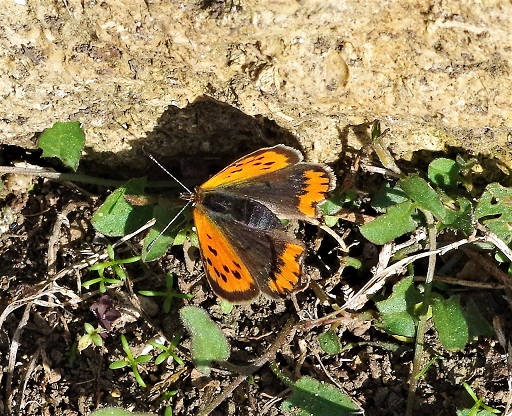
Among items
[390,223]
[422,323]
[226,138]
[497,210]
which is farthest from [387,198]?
[226,138]

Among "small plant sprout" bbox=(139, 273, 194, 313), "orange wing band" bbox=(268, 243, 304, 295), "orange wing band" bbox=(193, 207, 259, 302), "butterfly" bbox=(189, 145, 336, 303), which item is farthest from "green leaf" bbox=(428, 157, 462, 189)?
"small plant sprout" bbox=(139, 273, 194, 313)

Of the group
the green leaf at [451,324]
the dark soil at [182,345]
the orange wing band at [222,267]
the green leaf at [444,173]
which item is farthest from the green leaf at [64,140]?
the green leaf at [451,324]

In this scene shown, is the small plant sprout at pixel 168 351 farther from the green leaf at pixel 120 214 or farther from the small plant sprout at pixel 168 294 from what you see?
the green leaf at pixel 120 214

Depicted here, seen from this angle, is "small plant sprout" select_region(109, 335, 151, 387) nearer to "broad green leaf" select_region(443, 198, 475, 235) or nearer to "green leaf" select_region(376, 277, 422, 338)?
"green leaf" select_region(376, 277, 422, 338)

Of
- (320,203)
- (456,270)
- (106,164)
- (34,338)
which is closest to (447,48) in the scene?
(320,203)

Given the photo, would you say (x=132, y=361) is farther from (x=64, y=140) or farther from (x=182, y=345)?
(x=64, y=140)
